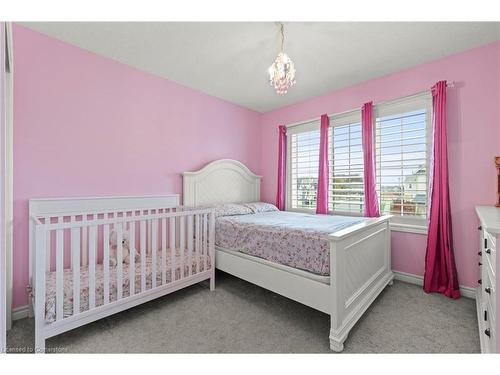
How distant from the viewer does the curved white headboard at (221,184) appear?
9.64ft

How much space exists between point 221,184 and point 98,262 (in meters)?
1.72

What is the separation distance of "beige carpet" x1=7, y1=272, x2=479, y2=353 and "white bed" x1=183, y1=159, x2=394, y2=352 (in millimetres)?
160

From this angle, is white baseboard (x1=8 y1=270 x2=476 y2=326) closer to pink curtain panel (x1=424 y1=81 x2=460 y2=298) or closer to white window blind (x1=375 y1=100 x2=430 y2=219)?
pink curtain panel (x1=424 y1=81 x2=460 y2=298)

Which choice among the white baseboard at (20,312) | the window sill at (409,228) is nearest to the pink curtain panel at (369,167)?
the window sill at (409,228)

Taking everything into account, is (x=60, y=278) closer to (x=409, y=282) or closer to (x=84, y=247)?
(x=84, y=247)

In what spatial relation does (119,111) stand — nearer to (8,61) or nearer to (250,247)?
(8,61)

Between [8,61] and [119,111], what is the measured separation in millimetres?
836

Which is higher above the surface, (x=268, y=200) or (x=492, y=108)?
(x=492, y=108)

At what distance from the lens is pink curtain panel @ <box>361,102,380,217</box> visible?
2.66 metres

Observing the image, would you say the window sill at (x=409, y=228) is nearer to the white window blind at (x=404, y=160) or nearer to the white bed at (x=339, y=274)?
the white window blind at (x=404, y=160)

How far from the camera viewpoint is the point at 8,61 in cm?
162

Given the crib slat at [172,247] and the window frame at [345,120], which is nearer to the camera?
the crib slat at [172,247]

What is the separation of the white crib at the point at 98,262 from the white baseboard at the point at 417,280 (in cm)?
211
